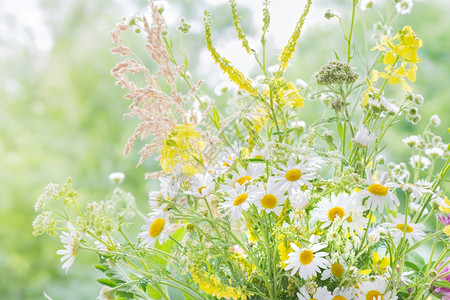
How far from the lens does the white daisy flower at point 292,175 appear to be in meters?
0.49

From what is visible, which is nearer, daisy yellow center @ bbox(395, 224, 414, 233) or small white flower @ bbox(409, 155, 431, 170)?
daisy yellow center @ bbox(395, 224, 414, 233)

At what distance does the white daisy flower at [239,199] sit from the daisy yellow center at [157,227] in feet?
0.25

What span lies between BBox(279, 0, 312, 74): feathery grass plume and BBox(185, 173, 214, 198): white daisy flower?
0.48 ft

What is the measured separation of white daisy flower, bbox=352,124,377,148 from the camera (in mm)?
504

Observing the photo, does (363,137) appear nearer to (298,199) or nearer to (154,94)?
(298,199)

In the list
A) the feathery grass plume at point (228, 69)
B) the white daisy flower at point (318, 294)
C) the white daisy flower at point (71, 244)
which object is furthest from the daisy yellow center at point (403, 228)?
the white daisy flower at point (71, 244)

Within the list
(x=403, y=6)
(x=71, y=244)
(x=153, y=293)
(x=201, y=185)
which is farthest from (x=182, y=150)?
(x=403, y=6)

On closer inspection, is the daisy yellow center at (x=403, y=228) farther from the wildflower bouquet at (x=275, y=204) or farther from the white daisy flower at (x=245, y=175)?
the white daisy flower at (x=245, y=175)

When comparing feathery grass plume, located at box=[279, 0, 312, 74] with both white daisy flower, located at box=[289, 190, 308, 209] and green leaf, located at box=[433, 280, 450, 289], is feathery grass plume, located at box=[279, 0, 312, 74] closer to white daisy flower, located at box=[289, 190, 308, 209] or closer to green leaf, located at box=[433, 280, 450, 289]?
white daisy flower, located at box=[289, 190, 308, 209]

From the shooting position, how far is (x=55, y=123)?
2877 mm

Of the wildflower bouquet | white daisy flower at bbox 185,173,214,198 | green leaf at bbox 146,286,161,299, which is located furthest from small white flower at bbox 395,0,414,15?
green leaf at bbox 146,286,161,299

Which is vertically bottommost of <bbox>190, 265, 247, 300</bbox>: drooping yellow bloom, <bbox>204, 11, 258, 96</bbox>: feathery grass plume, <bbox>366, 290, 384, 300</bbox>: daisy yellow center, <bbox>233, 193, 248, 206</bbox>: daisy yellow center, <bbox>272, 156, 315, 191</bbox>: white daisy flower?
<bbox>366, 290, 384, 300</bbox>: daisy yellow center

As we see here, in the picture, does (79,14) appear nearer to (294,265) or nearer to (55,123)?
(55,123)

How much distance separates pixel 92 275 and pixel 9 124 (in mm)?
1020
